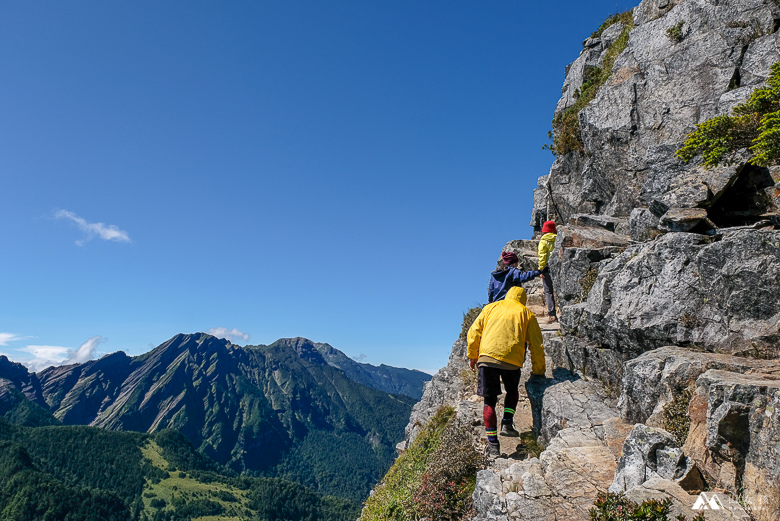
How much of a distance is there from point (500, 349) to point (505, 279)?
3.13 m

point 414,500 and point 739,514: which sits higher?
point 739,514

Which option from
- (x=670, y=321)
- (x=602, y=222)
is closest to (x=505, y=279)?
(x=670, y=321)

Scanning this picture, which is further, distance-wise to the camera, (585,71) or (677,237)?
(585,71)

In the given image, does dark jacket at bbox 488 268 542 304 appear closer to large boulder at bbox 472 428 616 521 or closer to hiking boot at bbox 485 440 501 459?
hiking boot at bbox 485 440 501 459

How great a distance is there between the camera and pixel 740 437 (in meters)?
6.00

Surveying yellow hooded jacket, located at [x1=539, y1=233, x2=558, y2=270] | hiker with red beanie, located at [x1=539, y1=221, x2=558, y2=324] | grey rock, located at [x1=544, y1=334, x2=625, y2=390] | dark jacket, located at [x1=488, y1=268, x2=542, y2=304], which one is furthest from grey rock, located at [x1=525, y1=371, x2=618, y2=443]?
yellow hooded jacket, located at [x1=539, y1=233, x2=558, y2=270]

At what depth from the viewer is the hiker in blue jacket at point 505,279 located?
472 inches

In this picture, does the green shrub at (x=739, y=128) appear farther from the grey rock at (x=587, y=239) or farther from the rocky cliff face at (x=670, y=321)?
the grey rock at (x=587, y=239)

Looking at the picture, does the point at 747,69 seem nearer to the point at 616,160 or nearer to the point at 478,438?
the point at 616,160

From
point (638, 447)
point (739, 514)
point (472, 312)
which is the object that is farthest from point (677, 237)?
point (472, 312)

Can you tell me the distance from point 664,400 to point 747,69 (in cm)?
1668

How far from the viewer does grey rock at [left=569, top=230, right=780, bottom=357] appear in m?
8.46

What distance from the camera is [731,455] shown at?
603cm

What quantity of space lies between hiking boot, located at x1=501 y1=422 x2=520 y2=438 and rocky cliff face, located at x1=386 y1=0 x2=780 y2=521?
244 millimetres
